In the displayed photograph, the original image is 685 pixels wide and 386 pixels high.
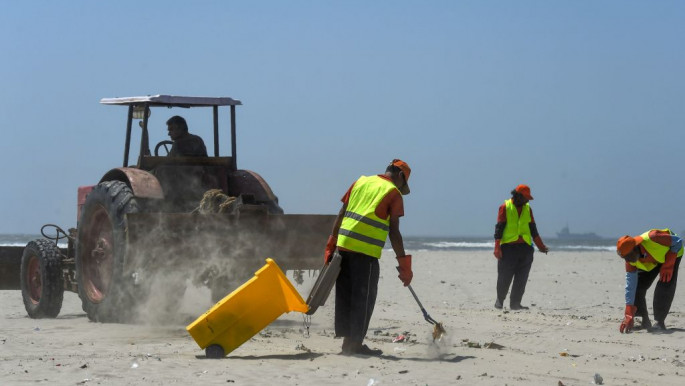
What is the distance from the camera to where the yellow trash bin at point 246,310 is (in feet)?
26.1

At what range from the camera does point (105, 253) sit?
11062 mm

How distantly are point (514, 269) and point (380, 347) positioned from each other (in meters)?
5.20

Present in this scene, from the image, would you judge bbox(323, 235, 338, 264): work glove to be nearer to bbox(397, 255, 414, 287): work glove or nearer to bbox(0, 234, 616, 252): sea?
bbox(397, 255, 414, 287): work glove

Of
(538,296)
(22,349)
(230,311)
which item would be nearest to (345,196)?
(230,311)

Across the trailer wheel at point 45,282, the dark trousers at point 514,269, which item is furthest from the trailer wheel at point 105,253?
the dark trousers at point 514,269

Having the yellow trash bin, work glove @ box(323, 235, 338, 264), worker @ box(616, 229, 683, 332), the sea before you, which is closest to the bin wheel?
the yellow trash bin

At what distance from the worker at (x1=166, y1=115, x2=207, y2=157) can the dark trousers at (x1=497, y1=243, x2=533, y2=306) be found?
165 inches

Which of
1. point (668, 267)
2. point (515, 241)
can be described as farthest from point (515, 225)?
point (668, 267)

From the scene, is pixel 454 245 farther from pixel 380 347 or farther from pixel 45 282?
pixel 380 347

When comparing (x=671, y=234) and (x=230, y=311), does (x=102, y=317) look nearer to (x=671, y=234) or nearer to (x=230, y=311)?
(x=230, y=311)

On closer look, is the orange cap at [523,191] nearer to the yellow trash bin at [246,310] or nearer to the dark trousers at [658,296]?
the dark trousers at [658,296]

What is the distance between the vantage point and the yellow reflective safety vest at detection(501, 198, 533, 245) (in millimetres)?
13656

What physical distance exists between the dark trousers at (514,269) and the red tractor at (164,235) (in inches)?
142

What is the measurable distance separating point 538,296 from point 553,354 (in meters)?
7.42
